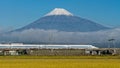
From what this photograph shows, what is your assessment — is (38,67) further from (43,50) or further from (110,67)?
(43,50)

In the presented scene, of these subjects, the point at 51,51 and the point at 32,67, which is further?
the point at 51,51

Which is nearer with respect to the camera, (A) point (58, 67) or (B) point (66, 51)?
(A) point (58, 67)

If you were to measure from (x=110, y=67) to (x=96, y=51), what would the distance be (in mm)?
93051

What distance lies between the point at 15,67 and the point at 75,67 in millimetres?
6744

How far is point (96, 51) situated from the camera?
5443 inches

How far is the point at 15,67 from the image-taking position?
4594cm

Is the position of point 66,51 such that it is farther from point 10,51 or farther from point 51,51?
point 10,51

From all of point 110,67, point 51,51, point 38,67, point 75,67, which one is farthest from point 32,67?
point 51,51

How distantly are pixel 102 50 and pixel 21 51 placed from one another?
90.6 ft

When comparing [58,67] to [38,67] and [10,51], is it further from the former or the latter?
[10,51]

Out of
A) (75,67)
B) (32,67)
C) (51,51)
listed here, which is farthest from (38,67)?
(51,51)

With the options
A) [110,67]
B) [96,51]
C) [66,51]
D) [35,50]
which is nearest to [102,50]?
[96,51]

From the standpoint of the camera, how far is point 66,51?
13275 cm

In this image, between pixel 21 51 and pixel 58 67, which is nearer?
pixel 58 67
